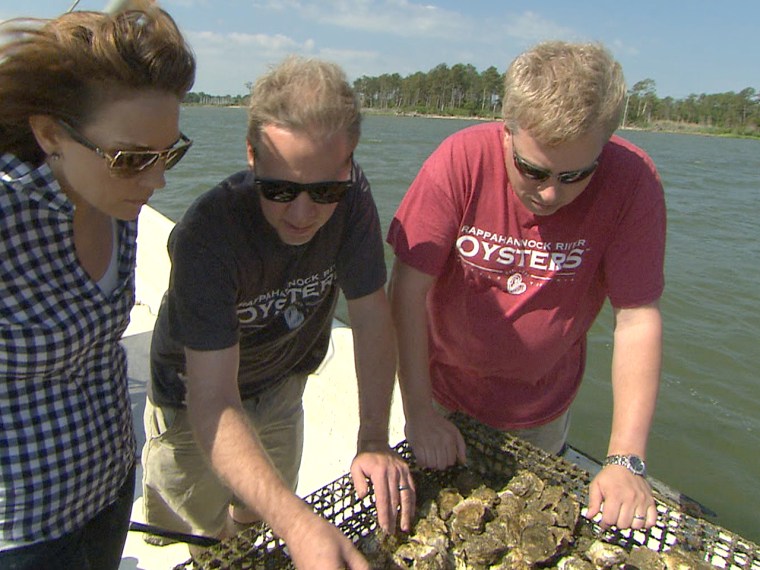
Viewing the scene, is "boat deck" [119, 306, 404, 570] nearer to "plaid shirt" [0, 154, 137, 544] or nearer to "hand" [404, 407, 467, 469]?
"hand" [404, 407, 467, 469]

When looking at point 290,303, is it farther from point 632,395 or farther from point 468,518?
point 632,395

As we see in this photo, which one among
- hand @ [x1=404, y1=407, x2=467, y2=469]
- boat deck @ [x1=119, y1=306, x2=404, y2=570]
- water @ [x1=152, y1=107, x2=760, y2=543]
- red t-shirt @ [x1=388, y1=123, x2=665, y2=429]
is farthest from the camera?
water @ [x1=152, y1=107, x2=760, y2=543]

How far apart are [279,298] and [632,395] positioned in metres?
1.05

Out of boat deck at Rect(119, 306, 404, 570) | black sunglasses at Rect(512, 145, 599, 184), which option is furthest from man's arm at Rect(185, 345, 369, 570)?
boat deck at Rect(119, 306, 404, 570)

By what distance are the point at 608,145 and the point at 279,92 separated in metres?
0.99

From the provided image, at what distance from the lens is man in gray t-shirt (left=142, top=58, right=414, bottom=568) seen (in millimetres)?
1392

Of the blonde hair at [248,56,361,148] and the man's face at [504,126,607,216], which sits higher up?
the blonde hair at [248,56,361,148]

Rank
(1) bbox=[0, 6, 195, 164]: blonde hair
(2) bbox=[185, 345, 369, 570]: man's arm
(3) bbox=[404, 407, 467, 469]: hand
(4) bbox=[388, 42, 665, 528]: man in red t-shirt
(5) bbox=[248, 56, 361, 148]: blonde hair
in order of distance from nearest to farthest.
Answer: (1) bbox=[0, 6, 195, 164]: blonde hair
(2) bbox=[185, 345, 369, 570]: man's arm
(5) bbox=[248, 56, 361, 148]: blonde hair
(4) bbox=[388, 42, 665, 528]: man in red t-shirt
(3) bbox=[404, 407, 467, 469]: hand

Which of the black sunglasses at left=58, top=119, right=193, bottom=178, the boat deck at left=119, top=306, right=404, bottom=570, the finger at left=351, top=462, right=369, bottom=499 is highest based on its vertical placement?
the black sunglasses at left=58, top=119, right=193, bottom=178

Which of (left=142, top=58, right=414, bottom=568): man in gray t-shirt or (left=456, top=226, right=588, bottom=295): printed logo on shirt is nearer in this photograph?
(left=142, top=58, right=414, bottom=568): man in gray t-shirt

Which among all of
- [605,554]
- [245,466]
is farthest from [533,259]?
[245,466]

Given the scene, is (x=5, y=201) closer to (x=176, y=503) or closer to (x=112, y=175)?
Answer: (x=112, y=175)

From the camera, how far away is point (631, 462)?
5.40 feet

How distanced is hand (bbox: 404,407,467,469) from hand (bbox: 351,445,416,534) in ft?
0.35
